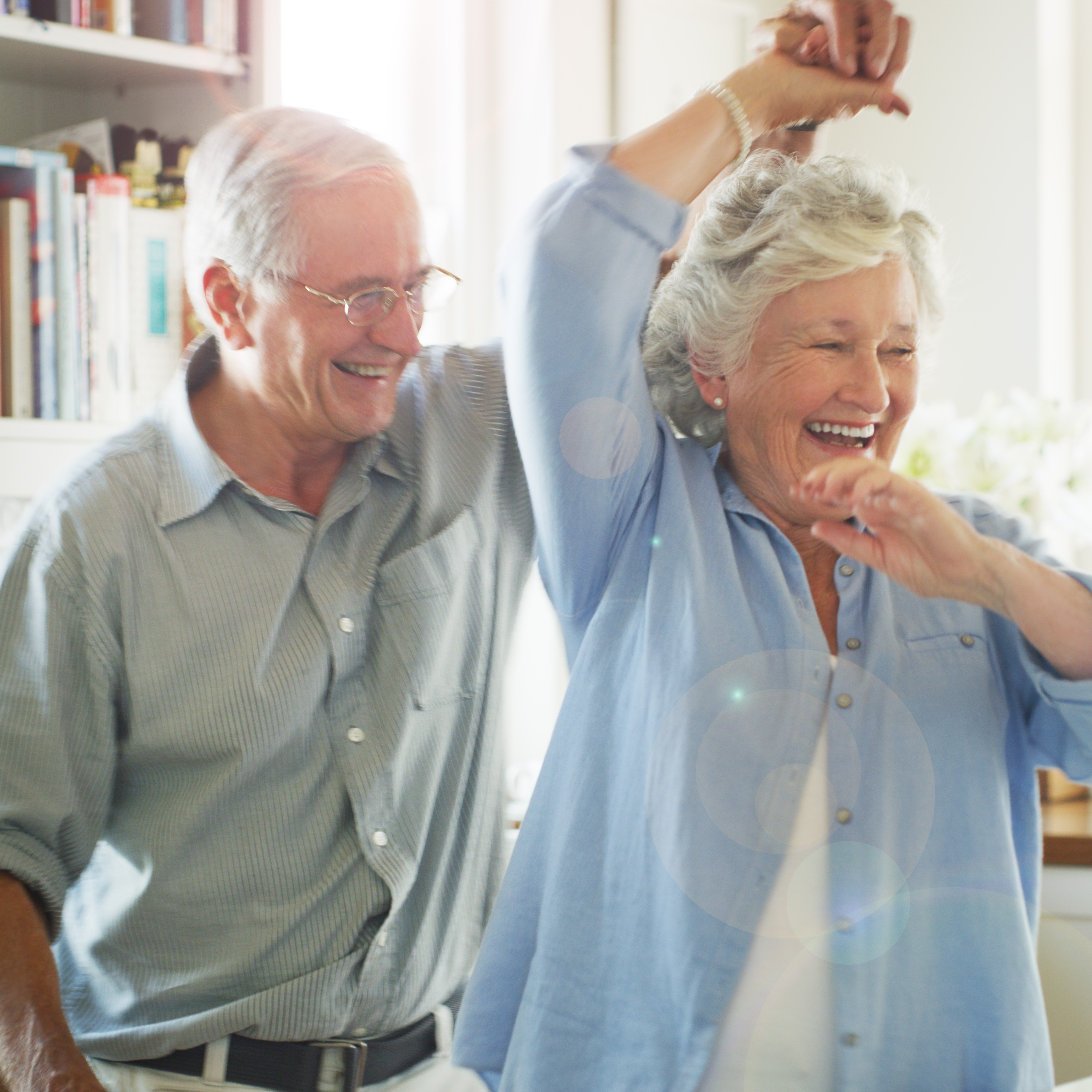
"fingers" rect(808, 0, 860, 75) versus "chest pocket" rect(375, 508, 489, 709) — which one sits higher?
"fingers" rect(808, 0, 860, 75)

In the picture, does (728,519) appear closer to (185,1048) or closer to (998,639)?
(998,639)

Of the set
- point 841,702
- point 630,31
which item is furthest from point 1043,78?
point 841,702

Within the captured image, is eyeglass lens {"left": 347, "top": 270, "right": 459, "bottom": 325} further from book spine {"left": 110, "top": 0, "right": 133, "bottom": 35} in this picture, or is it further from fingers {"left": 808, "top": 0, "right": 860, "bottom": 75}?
book spine {"left": 110, "top": 0, "right": 133, "bottom": 35}

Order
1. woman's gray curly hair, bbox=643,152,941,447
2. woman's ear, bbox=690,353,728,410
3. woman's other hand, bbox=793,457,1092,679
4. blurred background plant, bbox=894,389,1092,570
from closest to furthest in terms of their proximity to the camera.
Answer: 1. woman's other hand, bbox=793,457,1092,679
2. woman's gray curly hair, bbox=643,152,941,447
3. woman's ear, bbox=690,353,728,410
4. blurred background plant, bbox=894,389,1092,570

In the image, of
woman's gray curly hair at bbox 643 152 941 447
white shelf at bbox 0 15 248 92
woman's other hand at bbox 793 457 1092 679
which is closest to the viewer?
woman's other hand at bbox 793 457 1092 679

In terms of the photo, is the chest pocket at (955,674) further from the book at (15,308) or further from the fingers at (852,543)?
the book at (15,308)

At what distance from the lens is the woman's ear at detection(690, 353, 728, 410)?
1183mm

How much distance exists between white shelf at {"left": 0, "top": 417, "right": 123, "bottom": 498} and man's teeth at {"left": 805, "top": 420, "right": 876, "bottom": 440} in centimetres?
99

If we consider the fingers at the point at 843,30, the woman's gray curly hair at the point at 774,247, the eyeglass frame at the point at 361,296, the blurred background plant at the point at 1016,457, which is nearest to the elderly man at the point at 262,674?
the eyeglass frame at the point at 361,296

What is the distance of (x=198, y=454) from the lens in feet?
3.89

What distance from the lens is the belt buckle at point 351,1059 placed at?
1167 mm

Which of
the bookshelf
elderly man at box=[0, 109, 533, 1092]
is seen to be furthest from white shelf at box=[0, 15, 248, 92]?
elderly man at box=[0, 109, 533, 1092]

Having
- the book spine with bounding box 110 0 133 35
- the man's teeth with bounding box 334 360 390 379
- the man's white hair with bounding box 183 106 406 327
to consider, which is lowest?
the man's teeth with bounding box 334 360 390 379

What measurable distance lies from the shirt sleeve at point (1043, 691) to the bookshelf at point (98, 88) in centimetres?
121
